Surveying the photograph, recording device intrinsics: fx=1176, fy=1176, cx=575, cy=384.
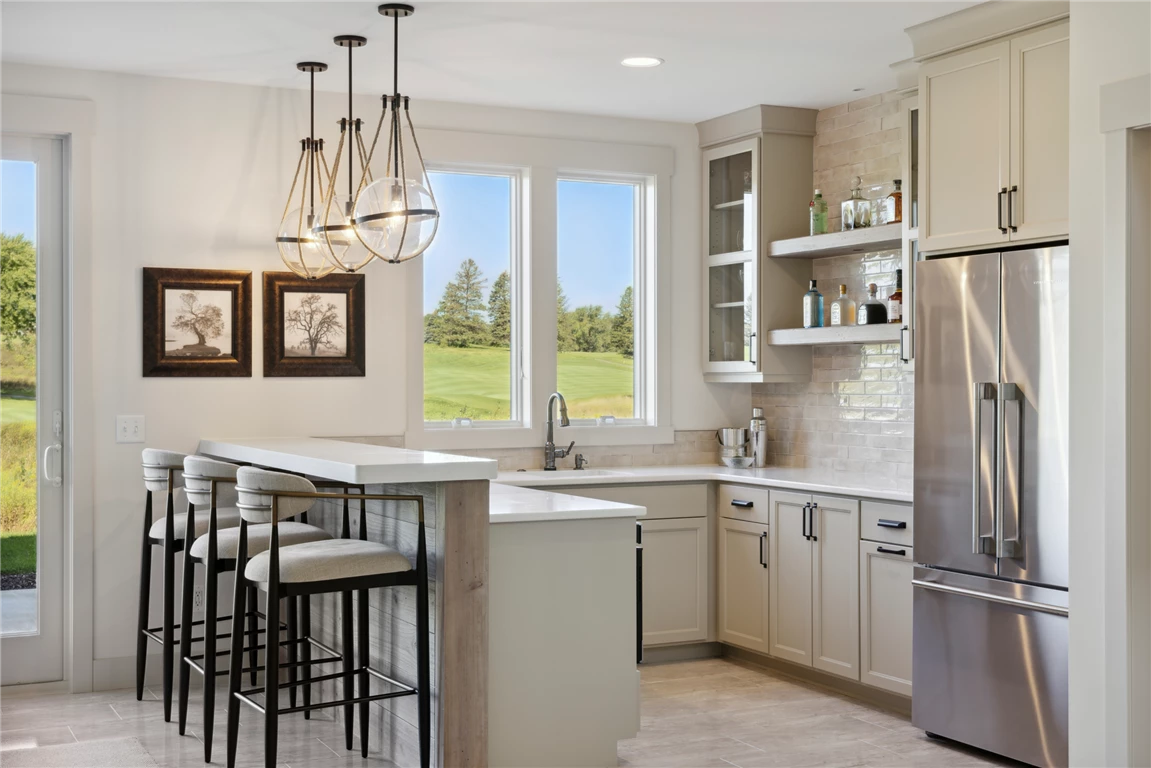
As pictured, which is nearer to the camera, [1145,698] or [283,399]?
[1145,698]

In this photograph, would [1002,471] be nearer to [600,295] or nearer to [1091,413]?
[1091,413]

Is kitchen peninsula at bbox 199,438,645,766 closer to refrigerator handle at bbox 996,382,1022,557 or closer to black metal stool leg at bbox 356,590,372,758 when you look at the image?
black metal stool leg at bbox 356,590,372,758

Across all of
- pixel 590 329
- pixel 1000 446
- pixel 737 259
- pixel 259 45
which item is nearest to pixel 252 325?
pixel 259 45

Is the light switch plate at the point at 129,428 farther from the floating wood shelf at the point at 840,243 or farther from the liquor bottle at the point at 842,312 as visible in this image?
the liquor bottle at the point at 842,312

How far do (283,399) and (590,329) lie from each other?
5.34 ft

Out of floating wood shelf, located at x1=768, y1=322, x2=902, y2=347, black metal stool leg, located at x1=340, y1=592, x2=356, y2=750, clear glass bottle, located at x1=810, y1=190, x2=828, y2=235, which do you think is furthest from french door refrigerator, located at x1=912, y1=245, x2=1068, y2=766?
black metal stool leg, located at x1=340, y1=592, x2=356, y2=750

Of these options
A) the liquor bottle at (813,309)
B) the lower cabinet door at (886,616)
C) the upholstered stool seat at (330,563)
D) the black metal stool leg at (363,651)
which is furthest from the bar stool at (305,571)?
the liquor bottle at (813,309)

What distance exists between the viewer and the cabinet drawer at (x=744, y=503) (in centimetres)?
529

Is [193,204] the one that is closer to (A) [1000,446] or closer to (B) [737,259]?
(B) [737,259]

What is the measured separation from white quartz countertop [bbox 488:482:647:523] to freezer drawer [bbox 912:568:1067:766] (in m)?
1.18

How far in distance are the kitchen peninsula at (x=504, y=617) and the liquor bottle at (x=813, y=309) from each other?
195 centimetres

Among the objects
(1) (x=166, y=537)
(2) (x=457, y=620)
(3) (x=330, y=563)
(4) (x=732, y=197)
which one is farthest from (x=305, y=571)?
(4) (x=732, y=197)

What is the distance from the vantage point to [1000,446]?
3.95 metres

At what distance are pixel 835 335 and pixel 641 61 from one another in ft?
4.90
